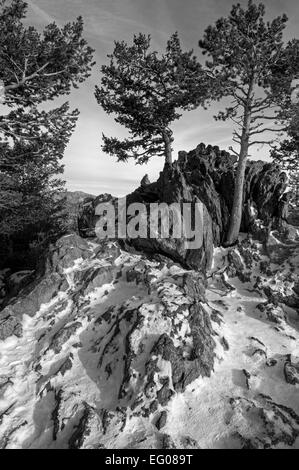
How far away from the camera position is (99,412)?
7.43 metres

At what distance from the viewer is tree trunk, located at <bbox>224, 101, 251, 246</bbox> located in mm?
14586

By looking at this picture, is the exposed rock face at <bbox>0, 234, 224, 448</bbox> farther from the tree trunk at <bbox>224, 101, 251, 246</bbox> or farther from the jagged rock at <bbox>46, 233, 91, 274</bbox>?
the tree trunk at <bbox>224, 101, 251, 246</bbox>

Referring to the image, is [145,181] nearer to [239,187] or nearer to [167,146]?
[167,146]

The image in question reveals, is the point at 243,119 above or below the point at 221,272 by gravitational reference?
above

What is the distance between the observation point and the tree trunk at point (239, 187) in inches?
574

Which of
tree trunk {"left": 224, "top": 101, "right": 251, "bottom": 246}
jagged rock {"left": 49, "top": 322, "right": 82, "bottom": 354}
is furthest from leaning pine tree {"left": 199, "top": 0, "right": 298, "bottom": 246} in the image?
jagged rock {"left": 49, "top": 322, "right": 82, "bottom": 354}

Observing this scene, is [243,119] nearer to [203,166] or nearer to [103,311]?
[203,166]

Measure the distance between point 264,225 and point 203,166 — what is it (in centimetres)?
458

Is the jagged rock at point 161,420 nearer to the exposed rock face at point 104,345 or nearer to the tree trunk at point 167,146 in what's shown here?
the exposed rock face at point 104,345

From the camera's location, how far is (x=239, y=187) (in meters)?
14.6

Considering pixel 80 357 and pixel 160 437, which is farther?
pixel 80 357

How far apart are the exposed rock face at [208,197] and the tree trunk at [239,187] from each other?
20.4 inches

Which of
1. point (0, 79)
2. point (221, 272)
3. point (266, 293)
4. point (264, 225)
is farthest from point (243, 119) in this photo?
point (0, 79)

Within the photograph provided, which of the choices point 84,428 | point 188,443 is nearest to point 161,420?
point 188,443
